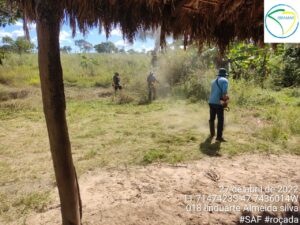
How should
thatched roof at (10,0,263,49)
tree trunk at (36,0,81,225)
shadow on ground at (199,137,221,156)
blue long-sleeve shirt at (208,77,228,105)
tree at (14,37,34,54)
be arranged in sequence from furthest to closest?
blue long-sleeve shirt at (208,77,228,105) → shadow on ground at (199,137,221,156) → tree at (14,37,34,54) → thatched roof at (10,0,263,49) → tree trunk at (36,0,81,225)

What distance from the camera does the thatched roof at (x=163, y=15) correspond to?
7.88 feet

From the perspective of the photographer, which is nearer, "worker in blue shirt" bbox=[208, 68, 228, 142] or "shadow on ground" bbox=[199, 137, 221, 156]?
"shadow on ground" bbox=[199, 137, 221, 156]

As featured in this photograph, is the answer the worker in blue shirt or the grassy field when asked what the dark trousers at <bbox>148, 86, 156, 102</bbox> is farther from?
the worker in blue shirt

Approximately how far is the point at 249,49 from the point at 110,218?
363 inches

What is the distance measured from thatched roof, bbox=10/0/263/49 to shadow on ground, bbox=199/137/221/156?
2998 mm

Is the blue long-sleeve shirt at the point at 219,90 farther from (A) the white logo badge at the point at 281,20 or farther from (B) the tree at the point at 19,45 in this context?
(B) the tree at the point at 19,45

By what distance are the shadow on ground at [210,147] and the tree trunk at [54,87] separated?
366 centimetres

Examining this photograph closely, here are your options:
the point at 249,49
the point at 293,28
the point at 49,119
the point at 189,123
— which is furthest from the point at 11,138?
the point at 249,49

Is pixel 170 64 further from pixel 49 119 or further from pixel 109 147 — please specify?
pixel 49 119

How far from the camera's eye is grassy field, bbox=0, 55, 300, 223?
188 inches

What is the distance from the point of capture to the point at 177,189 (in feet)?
13.6

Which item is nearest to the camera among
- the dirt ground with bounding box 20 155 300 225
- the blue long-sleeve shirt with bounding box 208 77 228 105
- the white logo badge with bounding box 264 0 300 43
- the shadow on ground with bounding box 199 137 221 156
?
the white logo badge with bounding box 264 0 300 43

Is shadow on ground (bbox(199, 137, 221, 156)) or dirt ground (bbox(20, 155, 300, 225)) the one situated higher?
shadow on ground (bbox(199, 137, 221, 156))

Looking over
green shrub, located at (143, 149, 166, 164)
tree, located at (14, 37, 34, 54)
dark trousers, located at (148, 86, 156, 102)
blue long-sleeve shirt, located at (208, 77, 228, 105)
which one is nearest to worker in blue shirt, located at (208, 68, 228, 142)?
blue long-sleeve shirt, located at (208, 77, 228, 105)
